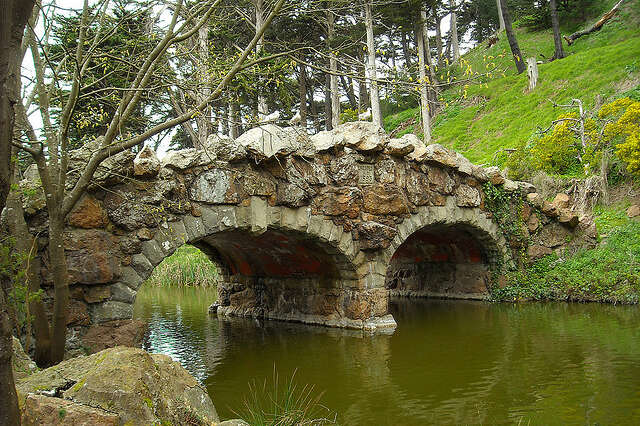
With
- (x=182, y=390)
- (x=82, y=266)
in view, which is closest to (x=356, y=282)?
(x=82, y=266)

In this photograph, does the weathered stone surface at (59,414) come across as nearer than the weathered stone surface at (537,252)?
Yes

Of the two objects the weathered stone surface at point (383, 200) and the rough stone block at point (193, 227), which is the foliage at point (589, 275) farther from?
the rough stone block at point (193, 227)

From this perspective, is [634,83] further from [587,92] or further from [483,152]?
[483,152]

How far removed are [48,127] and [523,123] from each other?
1885 centimetres

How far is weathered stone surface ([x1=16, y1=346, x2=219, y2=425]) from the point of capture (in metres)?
2.46

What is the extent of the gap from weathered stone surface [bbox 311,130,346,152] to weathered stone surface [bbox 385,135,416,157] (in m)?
1.00

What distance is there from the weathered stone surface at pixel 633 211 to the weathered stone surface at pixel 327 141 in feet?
26.4

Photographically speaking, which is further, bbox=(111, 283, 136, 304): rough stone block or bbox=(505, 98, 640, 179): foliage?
bbox=(505, 98, 640, 179): foliage

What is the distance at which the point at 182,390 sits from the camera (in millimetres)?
3055

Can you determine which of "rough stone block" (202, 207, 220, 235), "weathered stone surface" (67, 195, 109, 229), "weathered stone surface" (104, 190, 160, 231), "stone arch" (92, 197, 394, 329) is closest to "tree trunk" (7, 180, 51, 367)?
"weathered stone surface" (67, 195, 109, 229)

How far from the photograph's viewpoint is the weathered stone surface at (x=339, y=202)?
Result: 9078mm

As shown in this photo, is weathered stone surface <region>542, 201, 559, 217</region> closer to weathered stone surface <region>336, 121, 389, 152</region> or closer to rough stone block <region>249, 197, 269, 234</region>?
weathered stone surface <region>336, 121, 389, 152</region>

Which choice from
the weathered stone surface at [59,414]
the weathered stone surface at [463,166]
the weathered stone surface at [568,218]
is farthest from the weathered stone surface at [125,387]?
the weathered stone surface at [568,218]

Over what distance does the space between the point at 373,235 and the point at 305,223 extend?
4.75 feet
